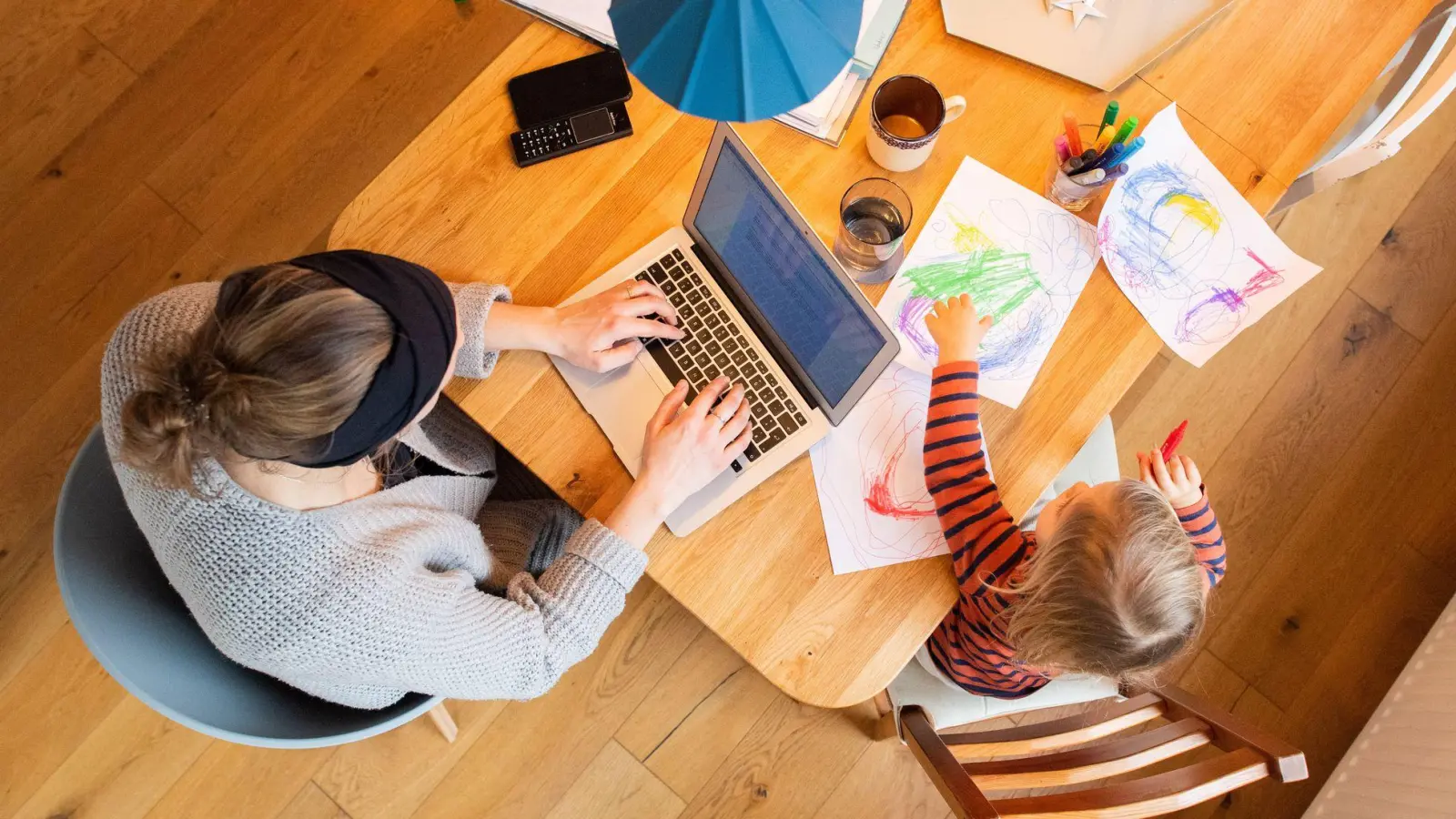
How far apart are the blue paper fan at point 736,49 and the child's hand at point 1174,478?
638 millimetres

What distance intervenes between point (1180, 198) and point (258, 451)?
3.40ft

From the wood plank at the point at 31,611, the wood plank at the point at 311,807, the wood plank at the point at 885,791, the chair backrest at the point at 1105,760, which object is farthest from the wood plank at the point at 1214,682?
the wood plank at the point at 31,611

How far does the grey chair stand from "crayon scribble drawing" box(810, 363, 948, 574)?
1.80 feet

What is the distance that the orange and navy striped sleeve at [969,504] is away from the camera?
37.5 inches

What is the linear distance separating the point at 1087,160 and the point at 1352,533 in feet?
3.98

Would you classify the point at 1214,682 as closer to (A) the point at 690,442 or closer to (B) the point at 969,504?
(B) the point at 969,504

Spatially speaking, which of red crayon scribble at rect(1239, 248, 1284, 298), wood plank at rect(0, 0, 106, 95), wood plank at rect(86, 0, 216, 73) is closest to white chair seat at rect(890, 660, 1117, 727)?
red crayon scribble at rect(1239, 248, 1284, 298)

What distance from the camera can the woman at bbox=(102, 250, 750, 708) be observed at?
0.72 metres

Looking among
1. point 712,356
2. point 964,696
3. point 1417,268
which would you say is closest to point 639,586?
point 964,696

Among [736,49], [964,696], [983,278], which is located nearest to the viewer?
[736,49]

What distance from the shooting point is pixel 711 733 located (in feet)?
5.45

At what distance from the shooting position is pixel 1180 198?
3.61 feet

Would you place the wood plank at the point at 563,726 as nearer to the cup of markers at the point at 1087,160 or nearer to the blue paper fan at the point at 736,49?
the cup of markers at the point at 1087,160

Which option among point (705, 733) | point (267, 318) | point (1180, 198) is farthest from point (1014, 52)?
point (705, 733)
